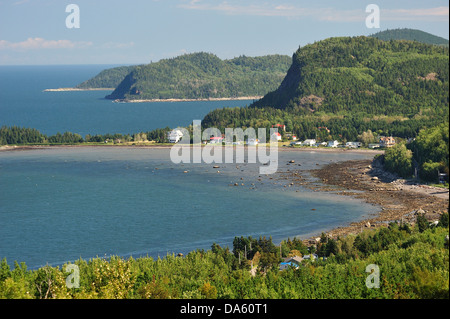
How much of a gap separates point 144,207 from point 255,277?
133ft

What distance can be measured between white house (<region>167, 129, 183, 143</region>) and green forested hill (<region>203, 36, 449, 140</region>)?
11.4 metres

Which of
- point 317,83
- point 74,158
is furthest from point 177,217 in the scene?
point 317,83

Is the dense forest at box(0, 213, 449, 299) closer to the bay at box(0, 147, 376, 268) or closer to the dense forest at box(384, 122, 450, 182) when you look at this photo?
the bay at box(0, 147, 376, 268)

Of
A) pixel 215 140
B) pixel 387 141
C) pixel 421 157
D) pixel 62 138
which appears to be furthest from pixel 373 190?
pixel 62 138

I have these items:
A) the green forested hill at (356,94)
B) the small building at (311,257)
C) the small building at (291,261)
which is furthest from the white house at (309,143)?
the small building at (291,261)

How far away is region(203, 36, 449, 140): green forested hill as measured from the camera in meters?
142

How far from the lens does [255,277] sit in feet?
139

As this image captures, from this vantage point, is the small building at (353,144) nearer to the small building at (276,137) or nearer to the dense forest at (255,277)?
the small building at (276,137)

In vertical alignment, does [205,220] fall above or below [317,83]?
below

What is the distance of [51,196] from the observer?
293 feet

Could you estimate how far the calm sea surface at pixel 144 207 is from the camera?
6322 centimetres

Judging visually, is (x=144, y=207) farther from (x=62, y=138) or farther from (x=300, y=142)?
(x=62, y=138)
